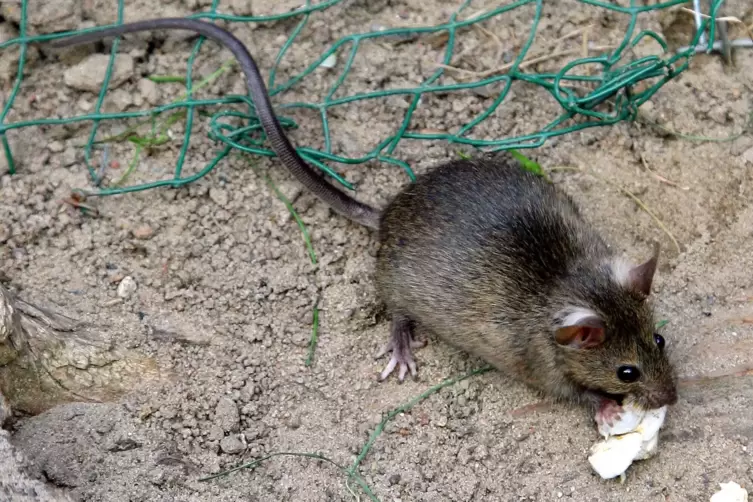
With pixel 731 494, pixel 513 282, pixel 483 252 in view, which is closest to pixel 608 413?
pixel 731 494

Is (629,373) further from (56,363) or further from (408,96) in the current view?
(56,363)

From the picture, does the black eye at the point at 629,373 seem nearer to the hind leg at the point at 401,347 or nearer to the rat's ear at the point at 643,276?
the rat's ear at the point at 643,276

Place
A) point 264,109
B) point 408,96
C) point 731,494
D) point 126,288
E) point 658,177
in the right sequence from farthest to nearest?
point 408,96, point 658,177, point 264,109, point 126,288, point 731,494

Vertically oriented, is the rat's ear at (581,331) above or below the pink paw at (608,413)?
above

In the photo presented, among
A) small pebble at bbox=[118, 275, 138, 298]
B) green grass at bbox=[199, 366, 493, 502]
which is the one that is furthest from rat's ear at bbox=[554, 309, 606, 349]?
small pebble at bbox=[118, 275, 138, 298]

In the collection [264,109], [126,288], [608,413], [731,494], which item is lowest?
[731,494]

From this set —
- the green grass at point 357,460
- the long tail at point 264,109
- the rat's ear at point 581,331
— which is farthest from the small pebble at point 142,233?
the rat's ear at point 581,331

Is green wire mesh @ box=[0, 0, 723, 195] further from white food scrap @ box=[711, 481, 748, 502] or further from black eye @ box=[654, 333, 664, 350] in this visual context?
white food scrap @ box=[711, 481, 748, 502]
